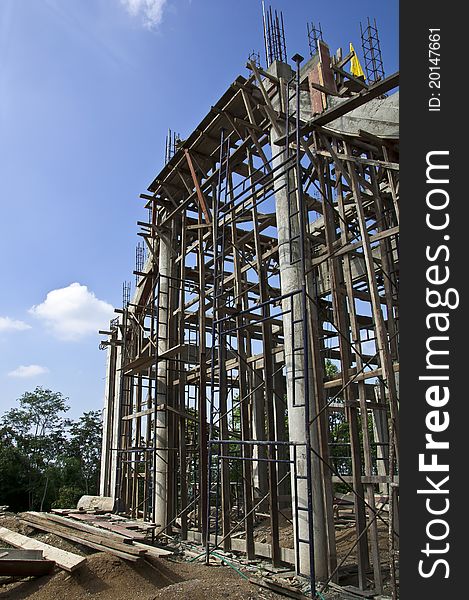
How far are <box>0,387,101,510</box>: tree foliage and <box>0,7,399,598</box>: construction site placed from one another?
19146 millimetres

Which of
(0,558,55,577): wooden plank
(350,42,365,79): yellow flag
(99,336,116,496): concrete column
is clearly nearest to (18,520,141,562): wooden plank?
(0,558,55,577): wooden plank

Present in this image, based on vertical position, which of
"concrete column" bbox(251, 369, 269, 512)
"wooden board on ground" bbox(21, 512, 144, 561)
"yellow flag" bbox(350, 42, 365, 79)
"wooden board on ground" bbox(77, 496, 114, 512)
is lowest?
"wooden board on ground" bbox(77, 496, 114, 512)

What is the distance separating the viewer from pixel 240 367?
39.9ft

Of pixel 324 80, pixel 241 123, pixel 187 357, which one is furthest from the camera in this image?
pixel 187 357

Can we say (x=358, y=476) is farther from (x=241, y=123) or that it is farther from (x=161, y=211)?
(x=161, y=211)

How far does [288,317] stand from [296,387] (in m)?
1.50

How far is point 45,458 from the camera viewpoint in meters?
46.1

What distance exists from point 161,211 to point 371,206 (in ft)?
27.6

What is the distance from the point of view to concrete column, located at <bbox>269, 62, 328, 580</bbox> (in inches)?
360

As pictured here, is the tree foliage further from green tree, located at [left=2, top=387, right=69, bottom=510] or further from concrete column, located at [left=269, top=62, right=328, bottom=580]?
concrete column, located at [left=269, top=62, right=328, bottom=580]

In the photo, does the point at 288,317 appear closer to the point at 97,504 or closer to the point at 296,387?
the point at 296,387

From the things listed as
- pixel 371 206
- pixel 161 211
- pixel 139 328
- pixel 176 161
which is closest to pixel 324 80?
pixel 371 206

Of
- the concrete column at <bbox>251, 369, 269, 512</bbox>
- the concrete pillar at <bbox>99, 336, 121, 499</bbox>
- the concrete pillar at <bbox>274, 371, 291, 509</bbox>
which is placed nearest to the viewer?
the concrete pillar at <bbox>274, 371, 291, 509</bbox>

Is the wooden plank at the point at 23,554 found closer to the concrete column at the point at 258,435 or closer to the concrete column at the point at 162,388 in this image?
the concrete column at the point at 162,388
